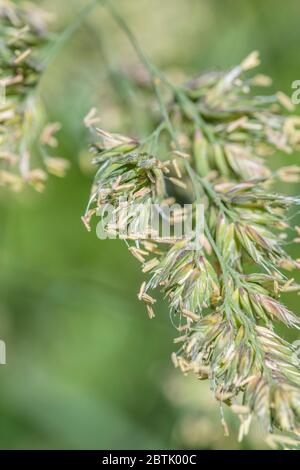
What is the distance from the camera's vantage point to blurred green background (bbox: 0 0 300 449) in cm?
357

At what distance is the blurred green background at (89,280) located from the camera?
Result: 3572mm

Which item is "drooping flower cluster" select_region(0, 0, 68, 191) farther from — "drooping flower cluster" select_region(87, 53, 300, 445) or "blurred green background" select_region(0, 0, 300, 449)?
"blurred green background" select_region(0, 0, 300, 449)

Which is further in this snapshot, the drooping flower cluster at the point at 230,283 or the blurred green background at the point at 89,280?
the blurred green background at the point at 89,280

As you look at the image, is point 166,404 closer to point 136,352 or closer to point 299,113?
point 136,352

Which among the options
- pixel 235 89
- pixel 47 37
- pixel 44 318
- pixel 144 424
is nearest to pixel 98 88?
pixel 47 37

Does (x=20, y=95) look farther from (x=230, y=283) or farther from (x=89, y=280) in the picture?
(x=89, y=280)

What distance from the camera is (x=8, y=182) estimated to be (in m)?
2.48

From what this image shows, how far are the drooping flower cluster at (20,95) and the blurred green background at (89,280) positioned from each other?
90cm

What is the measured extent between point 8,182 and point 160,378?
1544 mm

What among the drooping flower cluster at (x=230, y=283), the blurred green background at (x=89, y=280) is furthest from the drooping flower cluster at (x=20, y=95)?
the blurred green background at (x=89, y=280)

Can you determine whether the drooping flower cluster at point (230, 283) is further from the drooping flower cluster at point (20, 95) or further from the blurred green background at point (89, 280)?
the blurred green background at point (89, 280)

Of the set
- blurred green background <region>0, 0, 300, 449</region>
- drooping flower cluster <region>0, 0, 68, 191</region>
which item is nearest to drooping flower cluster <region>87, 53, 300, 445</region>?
drooping flower cluster <region>0, 0, 68, 191</region>

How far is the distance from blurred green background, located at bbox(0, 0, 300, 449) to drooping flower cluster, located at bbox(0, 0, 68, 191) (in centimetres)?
90

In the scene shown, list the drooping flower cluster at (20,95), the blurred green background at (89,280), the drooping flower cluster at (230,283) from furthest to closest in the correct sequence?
→ the blurred green background at (89,280)
the drooping flower cluster at (20,95)
the drooping flower cluster at (230,283)
